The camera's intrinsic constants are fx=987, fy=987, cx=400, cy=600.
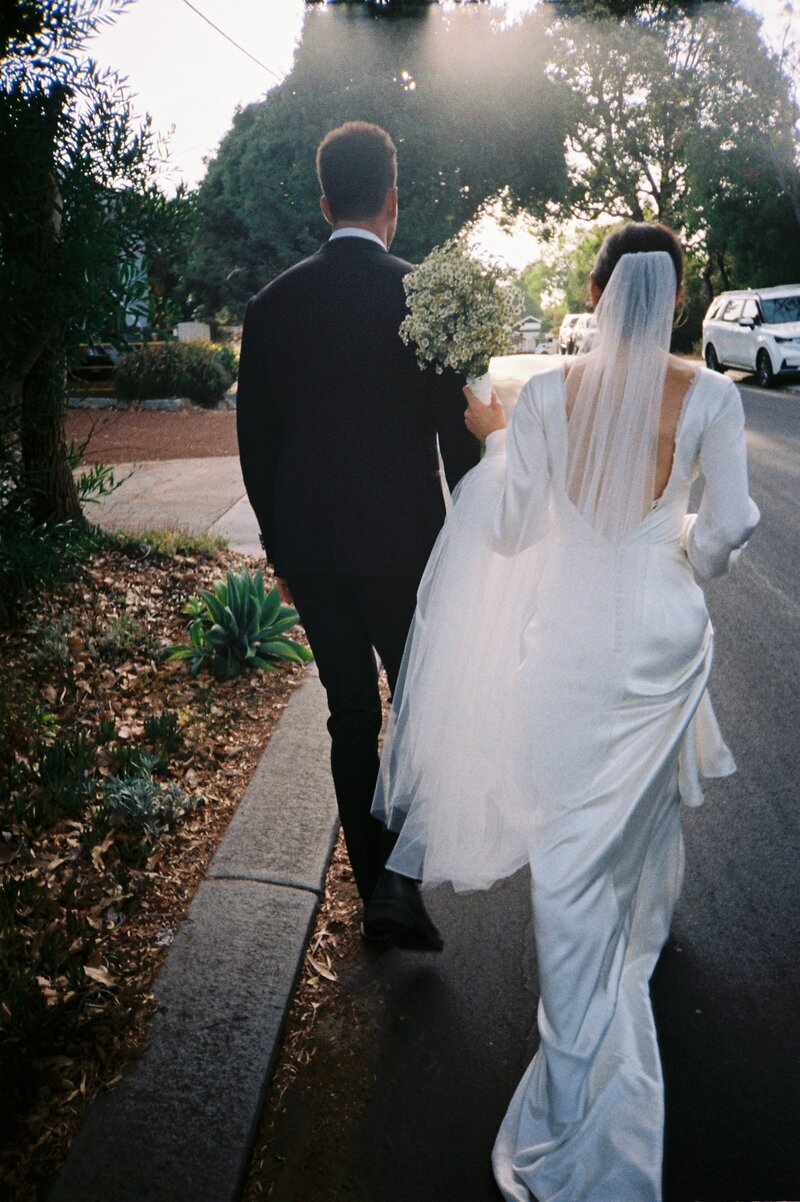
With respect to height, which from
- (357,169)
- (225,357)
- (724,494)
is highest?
(357,169)

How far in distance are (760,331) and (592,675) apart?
21293 mm

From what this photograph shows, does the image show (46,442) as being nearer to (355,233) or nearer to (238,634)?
(238,634)

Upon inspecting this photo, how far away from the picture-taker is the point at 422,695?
305 cm

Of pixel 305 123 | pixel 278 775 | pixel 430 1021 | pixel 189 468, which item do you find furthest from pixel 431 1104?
pixel 305 123

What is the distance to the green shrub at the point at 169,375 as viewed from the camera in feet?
65.5

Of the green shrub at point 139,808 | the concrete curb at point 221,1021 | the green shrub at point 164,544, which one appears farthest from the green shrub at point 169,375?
the green shrub at point 139,808

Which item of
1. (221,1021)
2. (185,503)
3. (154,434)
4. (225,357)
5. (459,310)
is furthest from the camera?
(225,357)

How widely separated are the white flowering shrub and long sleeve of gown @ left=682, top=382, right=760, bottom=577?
27.1 inches

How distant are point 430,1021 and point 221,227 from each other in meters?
37.4

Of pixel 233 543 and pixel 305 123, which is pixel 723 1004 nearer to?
pixel 233 543

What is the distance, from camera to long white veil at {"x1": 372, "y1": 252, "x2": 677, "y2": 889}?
2.63 meters

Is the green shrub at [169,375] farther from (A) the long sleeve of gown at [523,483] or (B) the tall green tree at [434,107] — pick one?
(A) the long sleeve of gown at [523,483]

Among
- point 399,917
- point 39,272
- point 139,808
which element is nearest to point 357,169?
point 39,272

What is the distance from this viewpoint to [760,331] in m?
21.7
